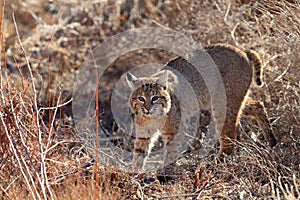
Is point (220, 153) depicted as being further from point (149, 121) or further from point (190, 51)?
point (190, 51)

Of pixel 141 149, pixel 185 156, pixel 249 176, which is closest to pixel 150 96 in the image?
pixel 141 149

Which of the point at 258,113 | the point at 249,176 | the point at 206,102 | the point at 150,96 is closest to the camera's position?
the point at 249,176

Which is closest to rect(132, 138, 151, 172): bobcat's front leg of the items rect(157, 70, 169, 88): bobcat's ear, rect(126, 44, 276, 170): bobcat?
rect(126, 44, 276, 170): bobcat

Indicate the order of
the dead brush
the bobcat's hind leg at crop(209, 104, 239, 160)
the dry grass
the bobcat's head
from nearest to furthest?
1. the dry grass
2. the dead brush
3. the bobcat's head
4. the bobcat's hind leg at crop(209, 104, 239, 160)

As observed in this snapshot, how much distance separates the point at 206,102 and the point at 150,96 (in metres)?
0.77

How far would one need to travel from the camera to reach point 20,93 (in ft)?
14.5

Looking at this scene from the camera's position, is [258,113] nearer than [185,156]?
No

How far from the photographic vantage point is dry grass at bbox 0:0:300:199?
435 cm

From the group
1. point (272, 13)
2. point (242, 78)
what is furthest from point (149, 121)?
point (272, 13)

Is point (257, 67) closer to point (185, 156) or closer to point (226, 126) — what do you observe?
point (226, 126)

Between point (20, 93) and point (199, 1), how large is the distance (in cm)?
337

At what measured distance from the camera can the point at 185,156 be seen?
237 inches

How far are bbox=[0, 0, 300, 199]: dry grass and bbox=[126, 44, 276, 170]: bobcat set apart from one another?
0.15 meters

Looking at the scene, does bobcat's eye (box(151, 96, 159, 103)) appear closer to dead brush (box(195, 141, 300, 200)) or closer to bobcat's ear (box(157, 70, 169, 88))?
bobcat's ear (box(157, 70, 169, 88))
